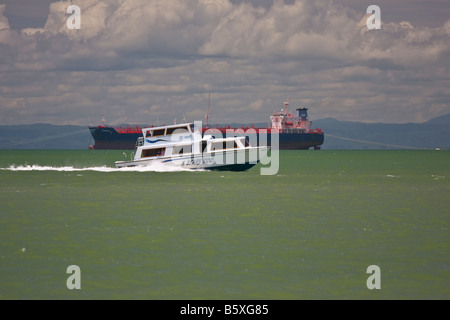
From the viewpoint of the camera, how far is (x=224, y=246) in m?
20.1

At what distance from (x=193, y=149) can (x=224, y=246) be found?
36.1 meters

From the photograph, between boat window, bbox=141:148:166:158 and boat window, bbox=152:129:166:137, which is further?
boat window, bbox=141:148:166:158

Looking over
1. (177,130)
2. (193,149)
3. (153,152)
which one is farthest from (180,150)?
(153,152)

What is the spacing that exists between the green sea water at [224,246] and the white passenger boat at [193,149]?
1728 centimetres

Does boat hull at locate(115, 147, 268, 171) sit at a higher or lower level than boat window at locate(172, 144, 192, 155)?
lower

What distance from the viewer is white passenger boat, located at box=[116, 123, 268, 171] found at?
180 feet

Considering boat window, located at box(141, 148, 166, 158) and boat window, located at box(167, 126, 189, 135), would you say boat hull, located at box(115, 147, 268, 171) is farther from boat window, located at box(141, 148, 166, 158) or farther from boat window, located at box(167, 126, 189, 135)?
boat window, located at box(167, 126, 189, 135)

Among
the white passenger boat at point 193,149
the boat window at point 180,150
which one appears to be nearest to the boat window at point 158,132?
the white passenger boat at point 193,149

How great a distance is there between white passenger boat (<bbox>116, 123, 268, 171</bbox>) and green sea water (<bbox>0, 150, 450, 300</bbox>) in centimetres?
1728

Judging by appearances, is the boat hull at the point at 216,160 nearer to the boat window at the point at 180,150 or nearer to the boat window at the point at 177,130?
the boat window at the point at 180,150

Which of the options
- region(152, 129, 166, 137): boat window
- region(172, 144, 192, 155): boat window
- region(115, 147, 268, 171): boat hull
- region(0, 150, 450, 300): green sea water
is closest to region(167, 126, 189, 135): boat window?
region(152, 129, 166, 137): boat window

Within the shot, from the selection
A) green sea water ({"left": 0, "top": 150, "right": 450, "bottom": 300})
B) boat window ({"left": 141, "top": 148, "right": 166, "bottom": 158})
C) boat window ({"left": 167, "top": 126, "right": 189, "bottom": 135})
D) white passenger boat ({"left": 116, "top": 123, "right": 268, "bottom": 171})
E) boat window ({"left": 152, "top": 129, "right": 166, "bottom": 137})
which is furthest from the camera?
boat window ({"left": 141, "top": 148, "right": 166, "bottom": 158})
